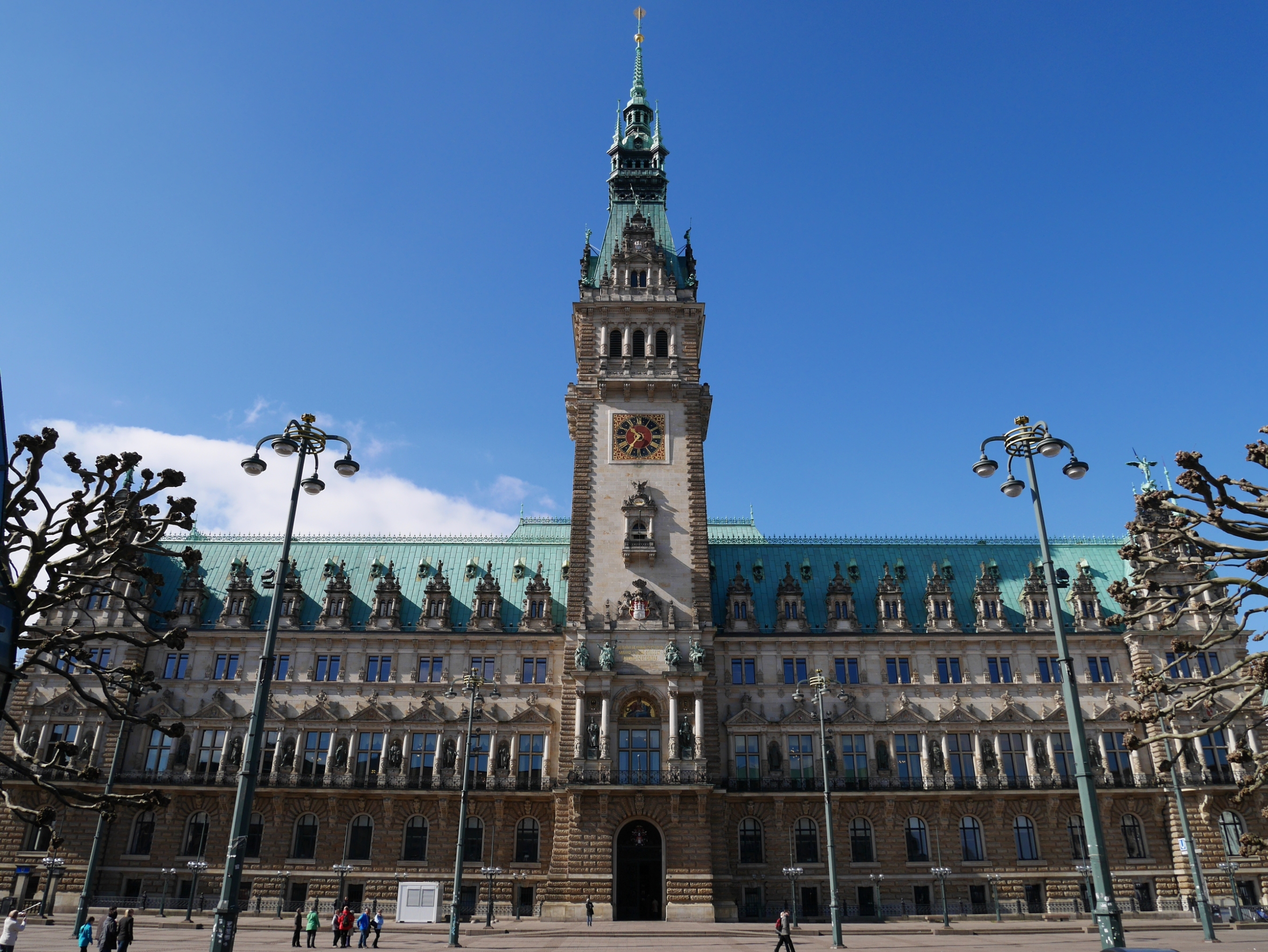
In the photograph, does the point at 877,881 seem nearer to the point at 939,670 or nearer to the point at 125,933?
the point at 939,670

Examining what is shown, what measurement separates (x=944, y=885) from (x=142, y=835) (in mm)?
50909

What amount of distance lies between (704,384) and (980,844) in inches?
1425

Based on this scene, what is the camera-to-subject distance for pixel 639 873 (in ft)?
177

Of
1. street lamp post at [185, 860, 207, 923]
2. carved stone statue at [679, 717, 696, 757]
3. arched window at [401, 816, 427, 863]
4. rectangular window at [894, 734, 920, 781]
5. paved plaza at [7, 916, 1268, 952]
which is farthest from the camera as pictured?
rectangular window at [894, 734, 920, 781]

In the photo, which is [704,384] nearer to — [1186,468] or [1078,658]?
[1078,658]

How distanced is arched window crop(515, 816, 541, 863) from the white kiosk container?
10922 mm

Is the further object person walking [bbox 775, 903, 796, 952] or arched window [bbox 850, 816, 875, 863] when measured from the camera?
arched window [bbox 850, 816, 875, 863]

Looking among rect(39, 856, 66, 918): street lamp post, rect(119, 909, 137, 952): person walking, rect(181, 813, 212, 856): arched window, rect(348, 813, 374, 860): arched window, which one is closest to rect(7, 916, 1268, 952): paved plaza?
rect(39, 856, 66, 918): street lamp post

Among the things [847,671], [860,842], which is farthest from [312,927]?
[847,671]

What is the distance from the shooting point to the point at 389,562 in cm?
6969

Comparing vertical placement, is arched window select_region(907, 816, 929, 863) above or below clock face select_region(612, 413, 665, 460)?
below

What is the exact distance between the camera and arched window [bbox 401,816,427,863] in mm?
57375

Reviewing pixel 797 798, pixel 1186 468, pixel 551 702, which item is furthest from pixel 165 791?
pixel 1186 468

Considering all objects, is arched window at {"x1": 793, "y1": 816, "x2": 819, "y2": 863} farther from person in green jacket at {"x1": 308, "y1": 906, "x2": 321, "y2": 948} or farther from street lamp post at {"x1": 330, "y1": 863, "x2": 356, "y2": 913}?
person in green jacket at {"x1": 308, "y1": 906, "x2": 321, "y2": 948}
